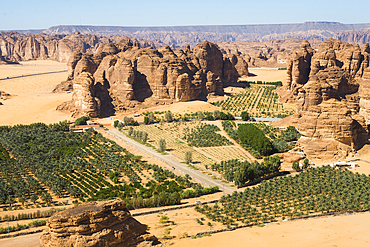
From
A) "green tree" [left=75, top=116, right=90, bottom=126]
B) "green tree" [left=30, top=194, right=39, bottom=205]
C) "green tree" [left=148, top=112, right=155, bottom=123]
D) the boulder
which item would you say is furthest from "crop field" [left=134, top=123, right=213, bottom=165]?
"green tree" [left=30, top=194, right=39, bottom=205]

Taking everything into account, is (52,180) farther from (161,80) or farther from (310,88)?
(161,80)

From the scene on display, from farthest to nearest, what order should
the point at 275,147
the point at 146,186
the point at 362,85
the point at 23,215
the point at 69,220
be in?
the point at 275,147 → the point at 362,85 → the point at 146,186 → the point at 23,215 → the point at 69,220

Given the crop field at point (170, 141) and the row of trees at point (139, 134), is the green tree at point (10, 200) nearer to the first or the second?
the crop field at point (170, 141)

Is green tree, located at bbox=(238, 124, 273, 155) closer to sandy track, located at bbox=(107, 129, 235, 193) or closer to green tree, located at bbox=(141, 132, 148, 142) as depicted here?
sandy track, located at bbox=(107, 129, 235, 193)

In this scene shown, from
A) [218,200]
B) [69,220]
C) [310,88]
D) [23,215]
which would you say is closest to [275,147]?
[310,88]

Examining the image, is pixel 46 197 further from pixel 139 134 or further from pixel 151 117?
pixel 151 117

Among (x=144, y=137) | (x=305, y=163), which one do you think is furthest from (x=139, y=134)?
(x=305, y=163)

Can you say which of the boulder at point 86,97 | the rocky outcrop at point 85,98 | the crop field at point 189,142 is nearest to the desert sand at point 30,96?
the rocky outcrop at point 85,98
